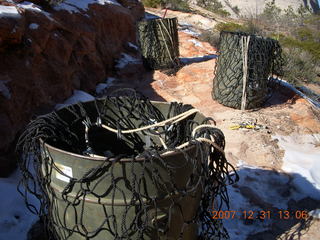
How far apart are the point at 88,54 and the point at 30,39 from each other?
1.78 metres

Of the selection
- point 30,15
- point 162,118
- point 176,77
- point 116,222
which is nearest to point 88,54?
point 30,15

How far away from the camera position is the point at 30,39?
3.66 metres

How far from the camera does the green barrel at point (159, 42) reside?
22.4ft

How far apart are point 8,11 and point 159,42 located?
4.11 metres

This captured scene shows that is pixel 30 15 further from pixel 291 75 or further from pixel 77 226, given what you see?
pixel 291 75

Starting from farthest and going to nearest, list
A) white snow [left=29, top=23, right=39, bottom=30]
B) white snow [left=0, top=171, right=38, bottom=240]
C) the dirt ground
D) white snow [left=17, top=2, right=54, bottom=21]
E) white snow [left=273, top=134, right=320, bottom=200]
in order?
white snow [left=17, top=2, right=54, bottom=21], white snow [left=29, top=23, right=39, bottom=30], white snow [left=273, top=134, right=320, bottom=200], the dirt ground, white snow [left=0, top=171, right=38, bottom=240]

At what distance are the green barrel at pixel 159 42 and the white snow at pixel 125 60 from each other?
15.3 inches

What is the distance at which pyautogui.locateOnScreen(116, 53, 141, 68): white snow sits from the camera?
22.4ft

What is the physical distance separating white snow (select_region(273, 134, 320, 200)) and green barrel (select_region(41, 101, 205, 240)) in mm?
2008

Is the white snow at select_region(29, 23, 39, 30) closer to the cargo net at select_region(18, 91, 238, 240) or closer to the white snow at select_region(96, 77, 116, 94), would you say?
the white snow at select_region(96, 77, 116, 94)

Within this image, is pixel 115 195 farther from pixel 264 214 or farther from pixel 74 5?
pixel 74 5

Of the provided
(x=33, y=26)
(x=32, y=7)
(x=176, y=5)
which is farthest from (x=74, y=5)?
(x=176, y=5)

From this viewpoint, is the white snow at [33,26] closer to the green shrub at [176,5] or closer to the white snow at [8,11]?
the white snow at [8,11]

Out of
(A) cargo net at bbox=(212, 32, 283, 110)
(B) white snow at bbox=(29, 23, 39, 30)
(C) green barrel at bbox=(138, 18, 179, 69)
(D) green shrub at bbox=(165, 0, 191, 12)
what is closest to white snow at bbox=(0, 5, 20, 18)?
(B) white snow at bbox=(29, 23, 39, 30)
